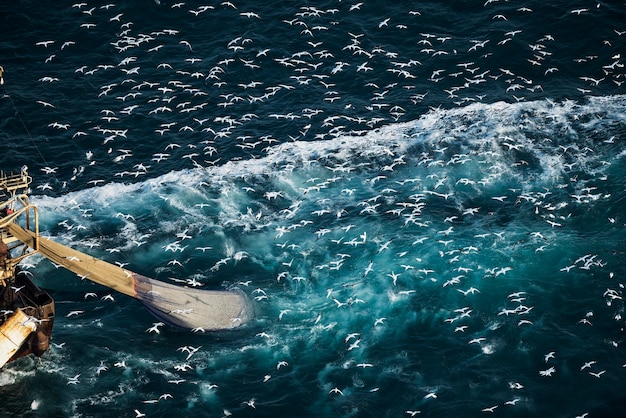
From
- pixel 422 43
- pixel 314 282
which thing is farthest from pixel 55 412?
pixel 422 43

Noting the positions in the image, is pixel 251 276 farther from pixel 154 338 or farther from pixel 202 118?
pixel 202 118

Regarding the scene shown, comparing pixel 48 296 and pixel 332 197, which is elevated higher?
pixel 48 296

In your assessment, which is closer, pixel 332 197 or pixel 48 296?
pixel 48 296

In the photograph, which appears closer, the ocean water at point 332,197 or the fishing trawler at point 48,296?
the fishing trawler at point 48,296

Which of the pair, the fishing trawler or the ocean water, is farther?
the ocean water
